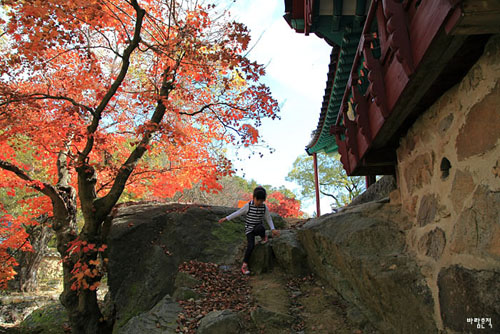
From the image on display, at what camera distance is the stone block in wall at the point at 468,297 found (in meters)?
2.25

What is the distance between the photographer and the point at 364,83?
4961 mm

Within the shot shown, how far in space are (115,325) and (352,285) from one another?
5.33 metres

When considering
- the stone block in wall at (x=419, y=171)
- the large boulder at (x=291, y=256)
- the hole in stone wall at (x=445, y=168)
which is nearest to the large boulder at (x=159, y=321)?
the large boulder at (x=291, y=256)

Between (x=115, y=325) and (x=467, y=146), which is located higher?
(x=467, y=146)

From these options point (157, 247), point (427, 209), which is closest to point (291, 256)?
point (157, 247)

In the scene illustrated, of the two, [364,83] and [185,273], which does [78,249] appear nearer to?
[185,273]

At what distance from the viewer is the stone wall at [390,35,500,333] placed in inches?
89.3

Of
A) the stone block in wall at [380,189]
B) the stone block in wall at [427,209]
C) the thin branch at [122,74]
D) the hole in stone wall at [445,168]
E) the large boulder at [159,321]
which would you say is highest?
the thin branch at [122,74]

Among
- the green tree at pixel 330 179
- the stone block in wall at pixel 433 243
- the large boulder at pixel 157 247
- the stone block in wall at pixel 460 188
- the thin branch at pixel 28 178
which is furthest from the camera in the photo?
the green tree at pixel 330 179

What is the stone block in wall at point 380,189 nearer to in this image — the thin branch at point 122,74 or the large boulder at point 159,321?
the large boulder at point 159,321

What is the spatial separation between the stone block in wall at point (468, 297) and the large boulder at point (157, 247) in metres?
5.22

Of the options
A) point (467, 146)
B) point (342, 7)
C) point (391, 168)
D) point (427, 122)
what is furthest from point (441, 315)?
point (342, 7)

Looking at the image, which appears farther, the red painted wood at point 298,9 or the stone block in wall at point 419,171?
the red painted wood at point 298,9

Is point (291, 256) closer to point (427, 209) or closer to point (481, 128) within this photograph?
point (427, 209)
